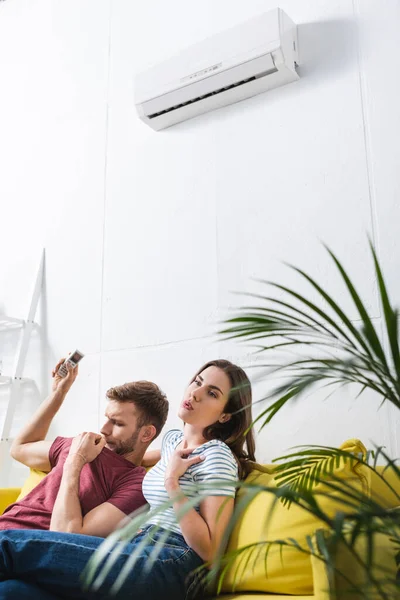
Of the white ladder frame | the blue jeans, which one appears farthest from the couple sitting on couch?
the white ladder frame

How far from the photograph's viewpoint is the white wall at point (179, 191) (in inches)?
94.9

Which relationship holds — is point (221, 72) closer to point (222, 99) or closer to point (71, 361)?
point (222, 99)

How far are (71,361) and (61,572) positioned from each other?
1161 millimetres

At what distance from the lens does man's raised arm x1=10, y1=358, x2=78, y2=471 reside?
241 cm

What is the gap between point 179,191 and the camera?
2922 mm

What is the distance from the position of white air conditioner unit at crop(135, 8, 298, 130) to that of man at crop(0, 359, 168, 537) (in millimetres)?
1276

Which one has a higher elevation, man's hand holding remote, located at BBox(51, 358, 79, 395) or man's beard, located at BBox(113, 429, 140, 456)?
man's hand holding remote, located at BBox(51, 358, 79, 395)

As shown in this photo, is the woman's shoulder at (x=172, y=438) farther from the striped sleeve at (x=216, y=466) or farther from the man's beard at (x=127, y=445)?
the striped sleeve at (x=216, y=466)

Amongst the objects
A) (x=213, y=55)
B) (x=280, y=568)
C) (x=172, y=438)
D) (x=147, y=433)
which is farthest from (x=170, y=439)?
(x=213, y=55)

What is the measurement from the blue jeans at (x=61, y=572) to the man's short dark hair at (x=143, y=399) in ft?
2.27

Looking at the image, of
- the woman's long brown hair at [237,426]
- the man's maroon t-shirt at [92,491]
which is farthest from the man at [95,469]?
the woman's long brown hair at [237,426]

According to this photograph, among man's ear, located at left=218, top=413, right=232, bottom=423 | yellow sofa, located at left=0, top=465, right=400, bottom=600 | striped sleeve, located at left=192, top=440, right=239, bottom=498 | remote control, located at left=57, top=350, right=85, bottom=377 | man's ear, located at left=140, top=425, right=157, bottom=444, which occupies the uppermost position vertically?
remote control, located at left=57, top=350, right=85, bottom=377

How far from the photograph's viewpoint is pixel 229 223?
2725 mm

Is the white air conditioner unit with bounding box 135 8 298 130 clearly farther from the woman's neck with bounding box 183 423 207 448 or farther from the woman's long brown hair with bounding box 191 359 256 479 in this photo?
the woman's neck with bounding box 183 423 207 448
